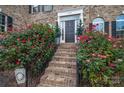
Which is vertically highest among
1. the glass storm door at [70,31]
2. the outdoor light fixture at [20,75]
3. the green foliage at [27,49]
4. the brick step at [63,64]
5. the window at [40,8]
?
the window at [40,8]

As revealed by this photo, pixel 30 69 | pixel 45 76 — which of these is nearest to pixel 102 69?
pixel 45 76

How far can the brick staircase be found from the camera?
4.72m

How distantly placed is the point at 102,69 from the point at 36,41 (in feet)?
7.65

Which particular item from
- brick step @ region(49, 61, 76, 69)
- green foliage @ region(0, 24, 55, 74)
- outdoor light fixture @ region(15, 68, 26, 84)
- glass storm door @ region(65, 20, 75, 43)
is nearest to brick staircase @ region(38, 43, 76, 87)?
A: brick step @ region(49, 61, 76, 69)

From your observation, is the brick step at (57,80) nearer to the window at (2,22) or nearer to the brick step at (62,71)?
the brick step at (62,71)

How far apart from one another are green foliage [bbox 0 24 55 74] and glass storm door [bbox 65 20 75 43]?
13.8 ft

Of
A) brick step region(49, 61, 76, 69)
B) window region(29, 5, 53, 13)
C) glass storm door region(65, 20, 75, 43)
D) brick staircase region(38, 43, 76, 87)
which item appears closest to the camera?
brick staircase region(38, 43, 76, 87)

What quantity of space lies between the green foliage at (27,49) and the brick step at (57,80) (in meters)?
0.43

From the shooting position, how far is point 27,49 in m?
5.03

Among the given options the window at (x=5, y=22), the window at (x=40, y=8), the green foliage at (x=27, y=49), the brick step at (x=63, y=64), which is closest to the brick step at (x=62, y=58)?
the brick step at (x=63, y=64)

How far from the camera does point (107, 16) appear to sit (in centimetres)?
896

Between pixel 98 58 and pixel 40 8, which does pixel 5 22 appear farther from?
pixel 98 58

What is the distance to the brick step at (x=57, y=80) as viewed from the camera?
15.3 ft

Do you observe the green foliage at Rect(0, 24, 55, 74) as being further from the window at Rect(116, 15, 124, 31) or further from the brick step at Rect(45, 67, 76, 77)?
the window at Rect(116, 15, 124, 31)
